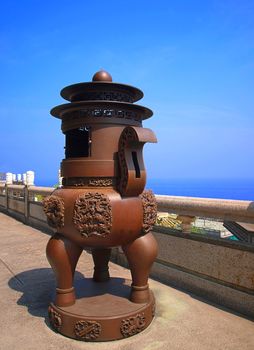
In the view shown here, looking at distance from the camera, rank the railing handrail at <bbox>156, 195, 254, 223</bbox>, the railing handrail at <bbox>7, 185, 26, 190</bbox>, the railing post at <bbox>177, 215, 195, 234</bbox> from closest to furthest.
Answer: the railing handrail at <bbox>156, 195, 254, 223</bbox>, the railing post at <bbox>177, 215, 195, 234</bbox>, the railing handrail at <bbox>7, 185, 26, 190</bbox>

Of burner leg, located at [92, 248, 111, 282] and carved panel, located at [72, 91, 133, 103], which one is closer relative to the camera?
carved panel, located at [72, 91, 133, 103]

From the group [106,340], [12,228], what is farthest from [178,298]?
[12,228]

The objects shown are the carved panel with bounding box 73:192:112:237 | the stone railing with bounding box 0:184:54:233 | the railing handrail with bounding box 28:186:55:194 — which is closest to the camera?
the carved panel with bounding box 73:192:112:237

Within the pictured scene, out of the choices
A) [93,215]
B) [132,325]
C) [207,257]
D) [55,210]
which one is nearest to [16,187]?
[55,210]

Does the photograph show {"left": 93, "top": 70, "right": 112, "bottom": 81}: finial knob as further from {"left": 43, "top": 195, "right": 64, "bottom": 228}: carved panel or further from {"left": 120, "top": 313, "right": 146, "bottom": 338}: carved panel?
{"left": 120, "top": 313, "right": 146, "bottom": 338}: carved panel

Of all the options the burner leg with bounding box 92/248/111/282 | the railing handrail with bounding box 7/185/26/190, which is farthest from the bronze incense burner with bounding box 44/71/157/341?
the railing handrail with bounding box 7/185/26/190

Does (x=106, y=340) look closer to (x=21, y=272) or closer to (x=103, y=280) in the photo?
(x=103, y=280)

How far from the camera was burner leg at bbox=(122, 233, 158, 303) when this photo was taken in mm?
3328

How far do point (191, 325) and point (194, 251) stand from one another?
3.38 ft

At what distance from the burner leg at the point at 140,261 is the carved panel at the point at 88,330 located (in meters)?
0.53

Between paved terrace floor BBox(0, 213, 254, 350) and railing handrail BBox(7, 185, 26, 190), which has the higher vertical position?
railing handrail BBox(7, 185, 26, 190)

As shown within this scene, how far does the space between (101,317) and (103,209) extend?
0.99 meters

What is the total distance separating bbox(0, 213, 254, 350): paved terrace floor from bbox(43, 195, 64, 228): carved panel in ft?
3.41

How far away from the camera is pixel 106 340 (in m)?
3.03
